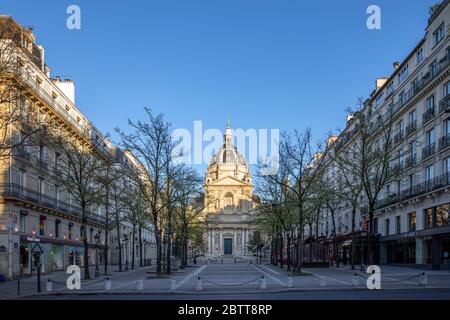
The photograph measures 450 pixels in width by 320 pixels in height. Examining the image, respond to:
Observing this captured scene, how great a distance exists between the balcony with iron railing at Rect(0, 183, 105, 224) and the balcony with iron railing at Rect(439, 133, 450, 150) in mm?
36564

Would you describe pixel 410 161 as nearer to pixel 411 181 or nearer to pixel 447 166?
pixel 411 181

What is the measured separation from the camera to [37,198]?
164 ft

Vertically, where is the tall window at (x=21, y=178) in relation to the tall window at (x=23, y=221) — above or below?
above

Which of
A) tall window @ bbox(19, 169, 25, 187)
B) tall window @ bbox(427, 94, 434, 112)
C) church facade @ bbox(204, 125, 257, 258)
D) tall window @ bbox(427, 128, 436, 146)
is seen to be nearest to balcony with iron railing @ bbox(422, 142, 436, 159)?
tall window @ bbox(427, 128, 436, 146)

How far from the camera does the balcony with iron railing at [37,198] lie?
141 feet

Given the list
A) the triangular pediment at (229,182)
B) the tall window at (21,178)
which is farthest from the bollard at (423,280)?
the triangular pediment at (229,182)

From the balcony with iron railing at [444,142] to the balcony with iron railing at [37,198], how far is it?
36.6 metres

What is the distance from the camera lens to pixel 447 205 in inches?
1769

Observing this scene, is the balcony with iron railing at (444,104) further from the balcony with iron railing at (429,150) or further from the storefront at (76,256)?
the storefront at (76,256)

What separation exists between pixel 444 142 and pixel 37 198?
3755 centimetres

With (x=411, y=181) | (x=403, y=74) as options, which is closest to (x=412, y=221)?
(x=411, y=181)

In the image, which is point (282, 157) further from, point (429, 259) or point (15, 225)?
point (15, 225)

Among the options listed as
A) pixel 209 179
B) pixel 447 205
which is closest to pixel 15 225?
pixel 447 205
